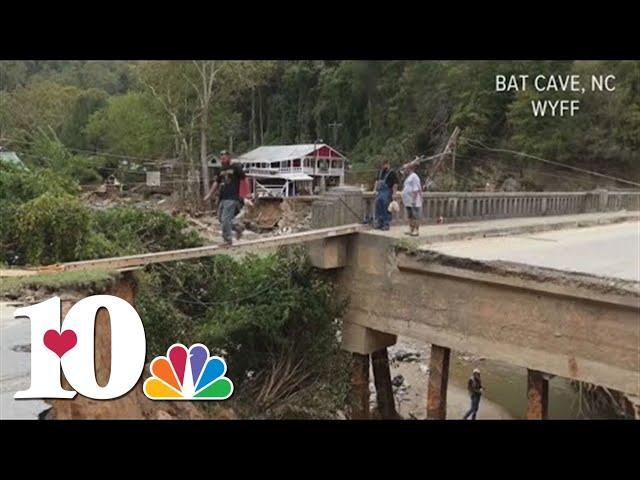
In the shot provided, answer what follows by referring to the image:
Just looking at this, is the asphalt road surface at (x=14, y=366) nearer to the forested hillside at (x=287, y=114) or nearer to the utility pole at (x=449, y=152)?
the forested hillside at (x=287, y=114)

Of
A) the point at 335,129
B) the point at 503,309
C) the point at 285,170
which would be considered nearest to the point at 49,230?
the point at 503,309

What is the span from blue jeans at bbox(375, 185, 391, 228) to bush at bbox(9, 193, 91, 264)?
14.5ft

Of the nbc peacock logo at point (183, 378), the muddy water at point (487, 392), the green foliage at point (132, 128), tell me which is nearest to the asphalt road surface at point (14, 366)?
the nbc peacock logo at point (183, 378)

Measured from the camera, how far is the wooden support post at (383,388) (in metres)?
10.7

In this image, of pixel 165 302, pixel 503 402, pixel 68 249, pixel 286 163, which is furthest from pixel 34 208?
pixel 286 163

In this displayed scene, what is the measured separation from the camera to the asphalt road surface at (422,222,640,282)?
801 centimetres

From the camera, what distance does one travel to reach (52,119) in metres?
30.7

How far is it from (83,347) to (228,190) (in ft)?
10.2

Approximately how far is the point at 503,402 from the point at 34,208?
9.53 m

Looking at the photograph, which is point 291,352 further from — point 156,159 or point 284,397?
point 156,159

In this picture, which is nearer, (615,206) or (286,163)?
(615,206)

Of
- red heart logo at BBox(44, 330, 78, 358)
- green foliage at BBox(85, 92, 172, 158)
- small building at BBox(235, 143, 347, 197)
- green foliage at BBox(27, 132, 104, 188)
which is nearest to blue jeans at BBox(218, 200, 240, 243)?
red heart logo at BBox(44, 330, 78, 358)
